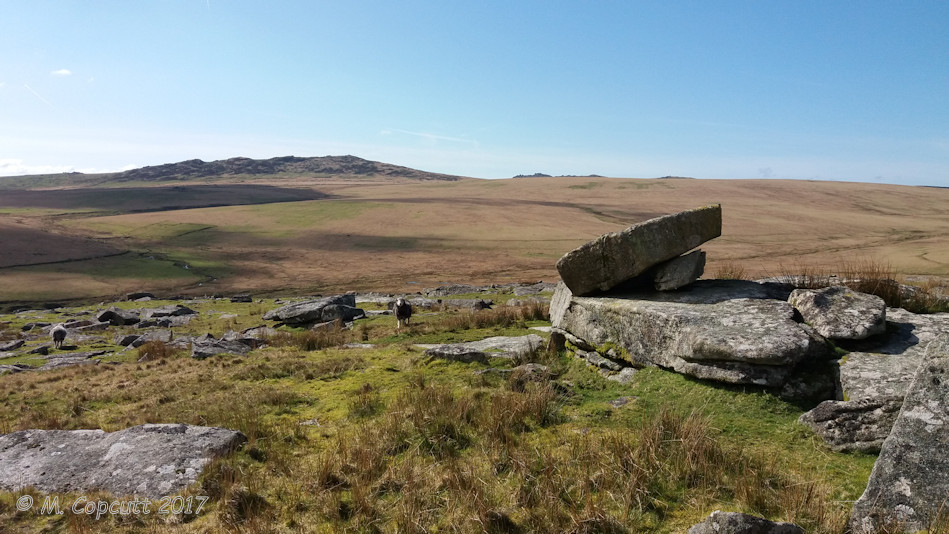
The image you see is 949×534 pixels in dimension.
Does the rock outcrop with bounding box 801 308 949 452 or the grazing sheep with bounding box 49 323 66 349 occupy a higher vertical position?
the rock outcrop with bounding box 801 308 949 452

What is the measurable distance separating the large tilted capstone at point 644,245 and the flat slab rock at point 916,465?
198 inches

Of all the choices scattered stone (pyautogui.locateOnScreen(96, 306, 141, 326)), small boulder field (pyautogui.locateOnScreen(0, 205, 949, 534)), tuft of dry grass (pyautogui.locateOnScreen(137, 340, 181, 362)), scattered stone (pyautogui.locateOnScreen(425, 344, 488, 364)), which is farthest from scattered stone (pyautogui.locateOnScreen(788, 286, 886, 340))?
scattered stone (pyautogui.locateOnScreen(96, 306, 141, 326))

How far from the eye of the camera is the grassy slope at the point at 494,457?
4.91 m

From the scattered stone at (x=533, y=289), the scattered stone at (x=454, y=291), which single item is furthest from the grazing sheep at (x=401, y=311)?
the scattered stone at (x=454, y=291)

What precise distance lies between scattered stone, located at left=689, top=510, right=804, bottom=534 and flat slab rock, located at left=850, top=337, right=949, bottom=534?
2.39ft

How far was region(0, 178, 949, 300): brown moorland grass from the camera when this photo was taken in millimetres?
48188

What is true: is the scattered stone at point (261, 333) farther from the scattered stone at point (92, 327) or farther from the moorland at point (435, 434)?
the scattered stone at point (92, 327)

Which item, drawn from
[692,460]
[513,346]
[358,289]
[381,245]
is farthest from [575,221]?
[692,460]

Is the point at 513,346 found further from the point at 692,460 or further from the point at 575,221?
the point at 575,221

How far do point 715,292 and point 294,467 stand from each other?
7.74m

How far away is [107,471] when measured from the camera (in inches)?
257

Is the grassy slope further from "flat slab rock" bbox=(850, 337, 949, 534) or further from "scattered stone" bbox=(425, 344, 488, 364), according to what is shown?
"scattered stone" bbox=(425, 344, 488, 364)

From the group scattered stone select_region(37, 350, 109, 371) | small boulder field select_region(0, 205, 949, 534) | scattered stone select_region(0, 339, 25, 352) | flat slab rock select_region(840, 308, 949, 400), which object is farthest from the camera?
scattered stone select_region(0, 339, 25, 352)

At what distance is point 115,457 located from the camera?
682 centimetres
